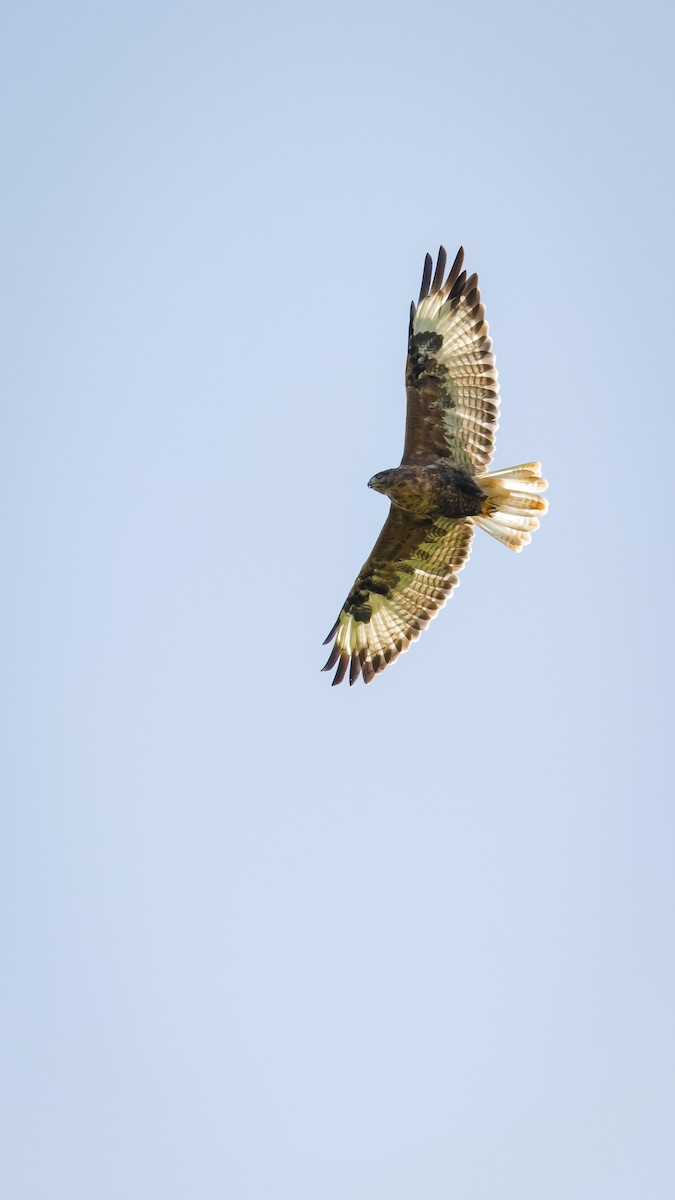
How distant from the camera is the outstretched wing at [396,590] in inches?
534

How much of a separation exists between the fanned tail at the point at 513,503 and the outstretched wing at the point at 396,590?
316mm

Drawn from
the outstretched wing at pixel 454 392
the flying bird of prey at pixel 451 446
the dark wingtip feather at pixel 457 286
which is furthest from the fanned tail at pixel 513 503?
the dark wingtip feather at pixel 457 286

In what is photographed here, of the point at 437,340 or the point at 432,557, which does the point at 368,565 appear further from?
the point at 437,340

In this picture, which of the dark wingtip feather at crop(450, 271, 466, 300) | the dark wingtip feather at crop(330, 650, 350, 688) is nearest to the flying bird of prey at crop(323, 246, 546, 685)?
the dark wingtip feather at crop(450, 271, 466, 300)

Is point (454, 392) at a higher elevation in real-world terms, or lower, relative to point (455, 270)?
lower

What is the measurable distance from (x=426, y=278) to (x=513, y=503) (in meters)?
2.02

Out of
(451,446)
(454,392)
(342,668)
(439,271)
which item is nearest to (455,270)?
(439,271)

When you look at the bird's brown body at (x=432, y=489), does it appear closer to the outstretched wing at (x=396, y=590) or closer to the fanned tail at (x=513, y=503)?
the fanned tail at (x=513, y=503)

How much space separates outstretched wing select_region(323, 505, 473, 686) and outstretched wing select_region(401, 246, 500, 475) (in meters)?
0.57

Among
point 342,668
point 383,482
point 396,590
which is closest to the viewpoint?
point 383,482

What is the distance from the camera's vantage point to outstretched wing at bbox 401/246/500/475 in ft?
43.2

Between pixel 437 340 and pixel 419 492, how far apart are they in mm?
1302

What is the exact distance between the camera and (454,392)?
13164 millimetres

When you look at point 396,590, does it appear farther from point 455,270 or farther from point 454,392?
point 455,270
